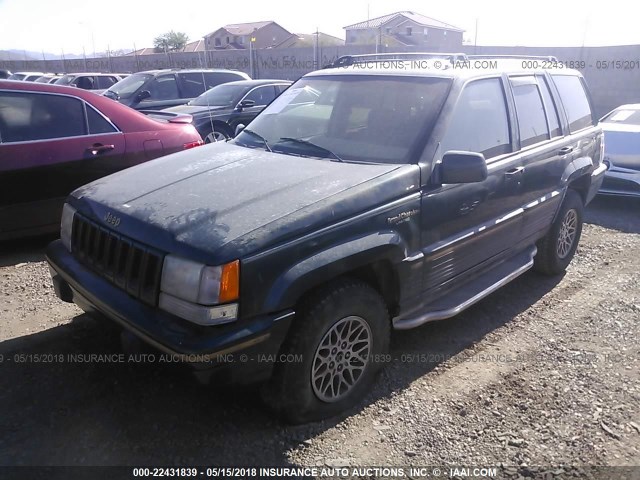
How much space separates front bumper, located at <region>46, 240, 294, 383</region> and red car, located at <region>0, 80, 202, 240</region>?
8.41 ft

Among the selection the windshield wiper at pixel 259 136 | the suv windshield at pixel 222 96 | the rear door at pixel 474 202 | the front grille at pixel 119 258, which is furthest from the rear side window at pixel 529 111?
the suv windshield at pixel 222 96

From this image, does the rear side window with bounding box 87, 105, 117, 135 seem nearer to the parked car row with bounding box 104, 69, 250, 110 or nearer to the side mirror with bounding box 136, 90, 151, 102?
the parked car row with bounding box 104, 69, 250, 110

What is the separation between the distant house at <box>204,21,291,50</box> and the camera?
182ft

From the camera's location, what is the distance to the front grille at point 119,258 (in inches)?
102

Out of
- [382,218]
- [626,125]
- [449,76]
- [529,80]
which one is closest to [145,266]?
[382,218]

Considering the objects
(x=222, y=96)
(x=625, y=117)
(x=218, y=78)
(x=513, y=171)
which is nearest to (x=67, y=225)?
(x=513, y=171)

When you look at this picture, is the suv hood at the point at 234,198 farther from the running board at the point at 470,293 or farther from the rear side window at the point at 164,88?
the rear side window at the point at 164,88

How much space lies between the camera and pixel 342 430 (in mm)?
2887

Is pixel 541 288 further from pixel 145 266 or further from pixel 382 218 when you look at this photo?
pixel 145 266

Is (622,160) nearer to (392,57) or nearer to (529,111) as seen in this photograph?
(529,111)

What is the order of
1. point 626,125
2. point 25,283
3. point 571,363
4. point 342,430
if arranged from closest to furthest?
point 342,430 < point 571,363 < point 25,283 < point 626,125

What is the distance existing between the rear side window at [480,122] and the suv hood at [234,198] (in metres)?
0.56

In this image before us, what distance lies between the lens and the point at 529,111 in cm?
430

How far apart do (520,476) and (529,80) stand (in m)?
3.15
